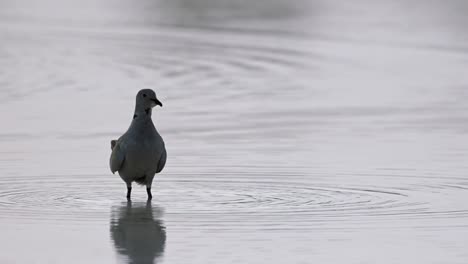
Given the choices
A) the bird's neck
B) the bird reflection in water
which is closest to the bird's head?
the bird's neck

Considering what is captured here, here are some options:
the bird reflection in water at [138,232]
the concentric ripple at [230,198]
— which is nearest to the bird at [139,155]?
the concentric ripple at [230,198]

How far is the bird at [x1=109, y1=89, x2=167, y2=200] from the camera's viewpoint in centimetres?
1298

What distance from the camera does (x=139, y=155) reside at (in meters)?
13.0

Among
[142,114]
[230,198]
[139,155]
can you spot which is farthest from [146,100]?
[230,198]

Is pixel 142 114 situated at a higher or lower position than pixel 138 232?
higher

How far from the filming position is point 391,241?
10625mm

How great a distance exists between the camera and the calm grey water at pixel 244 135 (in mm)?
10781

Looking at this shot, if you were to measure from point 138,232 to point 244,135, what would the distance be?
231 inches

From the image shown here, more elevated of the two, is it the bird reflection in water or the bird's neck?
the bird's neck

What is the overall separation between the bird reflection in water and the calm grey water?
0.07 ft

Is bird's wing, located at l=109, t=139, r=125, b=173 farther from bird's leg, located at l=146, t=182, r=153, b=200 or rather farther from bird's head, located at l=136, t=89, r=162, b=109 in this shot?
bird's head, located at l=136, t=89, r=162, b=109

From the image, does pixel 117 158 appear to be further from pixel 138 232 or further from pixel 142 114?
pixel 138 232

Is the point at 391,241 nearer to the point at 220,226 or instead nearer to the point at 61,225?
the point at 220,226

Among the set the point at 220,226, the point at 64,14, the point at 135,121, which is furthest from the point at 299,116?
the point at 64,14
